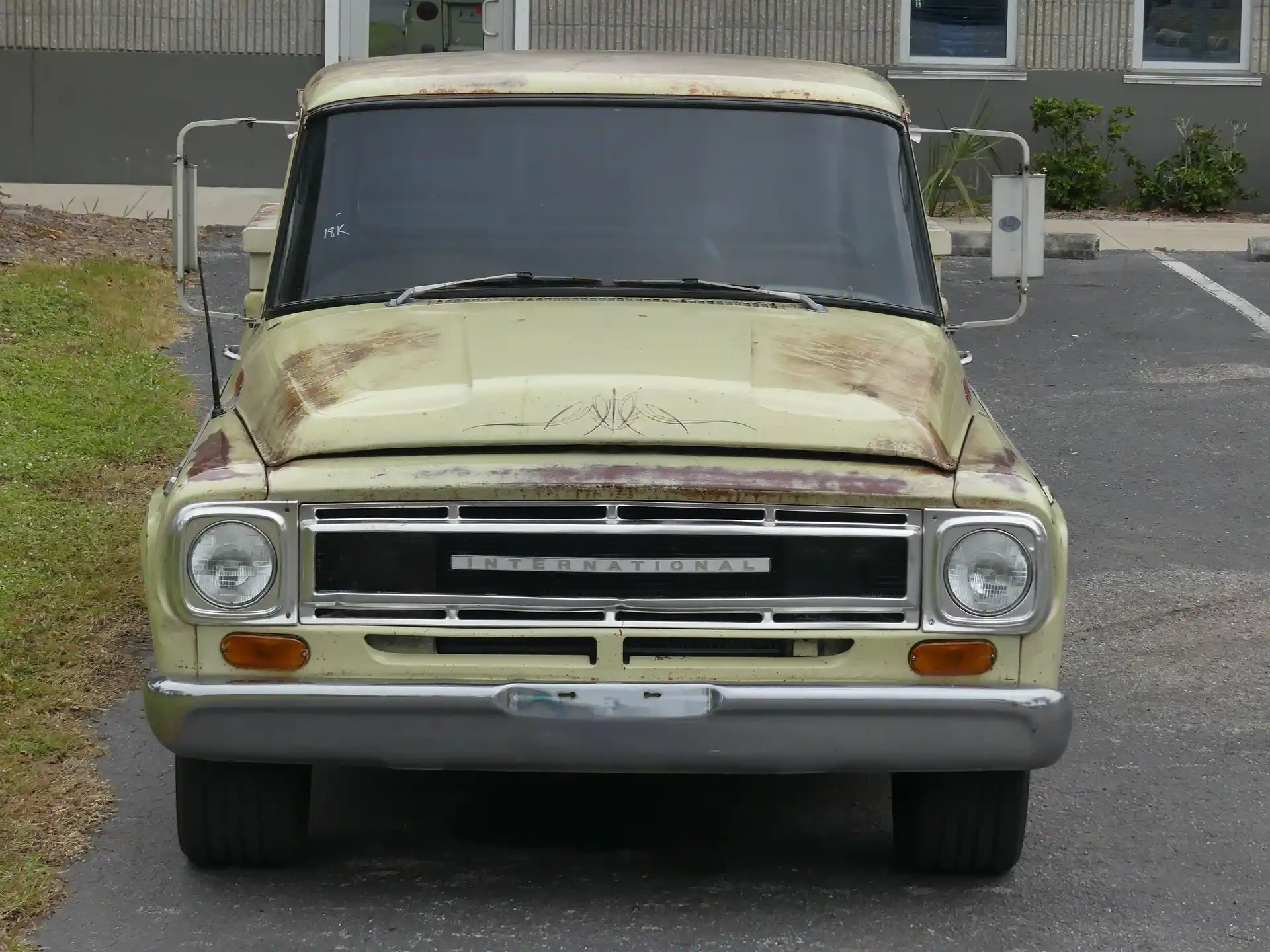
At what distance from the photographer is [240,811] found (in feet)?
14.3

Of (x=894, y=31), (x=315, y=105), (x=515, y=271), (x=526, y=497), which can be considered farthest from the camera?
(x=894, y=31)

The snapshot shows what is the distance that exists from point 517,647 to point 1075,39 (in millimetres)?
14189

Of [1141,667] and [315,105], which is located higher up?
[315,105]

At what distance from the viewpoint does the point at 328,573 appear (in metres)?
4.01

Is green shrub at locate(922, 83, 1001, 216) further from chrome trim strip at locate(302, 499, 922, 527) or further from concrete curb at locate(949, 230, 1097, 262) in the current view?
chrome trim strip at locate(302, 499, 922, 527)

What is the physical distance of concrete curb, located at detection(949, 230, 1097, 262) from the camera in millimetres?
14469

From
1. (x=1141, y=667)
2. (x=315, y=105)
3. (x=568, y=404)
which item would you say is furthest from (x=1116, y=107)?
(x=568, y=404)

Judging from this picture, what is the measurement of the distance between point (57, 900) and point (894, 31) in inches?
548

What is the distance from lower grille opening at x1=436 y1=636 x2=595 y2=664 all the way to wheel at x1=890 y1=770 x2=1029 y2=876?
88 centimetres

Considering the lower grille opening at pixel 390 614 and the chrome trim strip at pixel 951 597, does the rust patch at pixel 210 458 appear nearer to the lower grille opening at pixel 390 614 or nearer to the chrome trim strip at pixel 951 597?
the lower grille opening at pixel 390 614

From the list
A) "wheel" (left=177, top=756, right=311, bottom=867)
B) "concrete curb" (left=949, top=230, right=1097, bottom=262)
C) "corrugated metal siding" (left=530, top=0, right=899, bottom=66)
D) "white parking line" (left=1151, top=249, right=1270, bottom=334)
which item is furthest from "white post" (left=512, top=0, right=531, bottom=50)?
"wheel" (left=177, top=756, right=311, bottom=867)

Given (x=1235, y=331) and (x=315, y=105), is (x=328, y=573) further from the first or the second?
(x=1235, y=331)

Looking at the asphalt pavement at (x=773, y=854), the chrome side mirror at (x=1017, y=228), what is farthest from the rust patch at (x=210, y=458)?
the chrome side mirror at (x=1017, y=228)

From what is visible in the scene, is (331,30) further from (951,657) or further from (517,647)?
(951,657)
